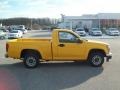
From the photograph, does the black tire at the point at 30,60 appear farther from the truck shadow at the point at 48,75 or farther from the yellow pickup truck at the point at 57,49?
the truck shadow at the point at 48,75

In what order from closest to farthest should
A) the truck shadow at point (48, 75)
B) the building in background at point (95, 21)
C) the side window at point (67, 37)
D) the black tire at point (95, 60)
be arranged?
the truck shadow at point (48, 75) → the side window at point (67, 37) → the black tire at point (95, 60) → the building in background at point (95, 21)

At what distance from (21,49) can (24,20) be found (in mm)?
135351

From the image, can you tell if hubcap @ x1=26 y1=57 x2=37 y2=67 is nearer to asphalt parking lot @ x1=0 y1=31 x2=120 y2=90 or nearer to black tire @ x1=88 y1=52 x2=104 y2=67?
asphalt parking lot @ x1=0 y1=31 x2=120 y2=90

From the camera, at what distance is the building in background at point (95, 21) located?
284 ft

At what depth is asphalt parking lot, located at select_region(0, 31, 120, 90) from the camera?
30.6 ft

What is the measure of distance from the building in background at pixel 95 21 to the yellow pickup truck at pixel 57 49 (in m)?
69.8

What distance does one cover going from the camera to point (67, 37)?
13.6 m

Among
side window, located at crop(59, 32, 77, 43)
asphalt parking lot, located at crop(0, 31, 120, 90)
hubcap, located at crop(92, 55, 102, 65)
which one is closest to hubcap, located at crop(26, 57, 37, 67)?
asphalt parking lot, located at crop(0, 31, 120, 90)

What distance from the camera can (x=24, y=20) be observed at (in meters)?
147

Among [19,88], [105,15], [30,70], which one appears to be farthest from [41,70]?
[105,15]

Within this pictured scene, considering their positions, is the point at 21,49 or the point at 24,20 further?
the point at 24,20

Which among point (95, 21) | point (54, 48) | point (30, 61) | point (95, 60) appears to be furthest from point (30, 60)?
point (95, 21)

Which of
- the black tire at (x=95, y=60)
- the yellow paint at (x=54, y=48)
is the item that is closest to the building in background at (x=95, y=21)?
the black tire at (x=95, y=60)

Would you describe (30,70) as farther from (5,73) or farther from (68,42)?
(68,42)
